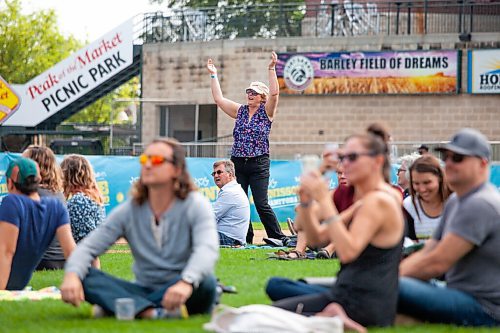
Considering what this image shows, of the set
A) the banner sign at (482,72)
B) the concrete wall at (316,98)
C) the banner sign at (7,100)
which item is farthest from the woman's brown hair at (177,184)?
the banner sign at (482,72)

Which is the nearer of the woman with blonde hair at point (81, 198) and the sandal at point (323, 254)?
the woman with blonde hair at point (81, 198)

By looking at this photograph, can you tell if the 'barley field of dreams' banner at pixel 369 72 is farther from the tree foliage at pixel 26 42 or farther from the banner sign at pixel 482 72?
the tree foliage at pixel 26 42

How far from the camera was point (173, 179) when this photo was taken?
7281 mm

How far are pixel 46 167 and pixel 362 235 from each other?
4988mm

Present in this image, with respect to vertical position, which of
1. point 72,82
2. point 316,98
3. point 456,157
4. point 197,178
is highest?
point 72,82

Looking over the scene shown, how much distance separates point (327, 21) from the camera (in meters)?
38.6

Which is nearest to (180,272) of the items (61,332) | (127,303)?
(127,303)

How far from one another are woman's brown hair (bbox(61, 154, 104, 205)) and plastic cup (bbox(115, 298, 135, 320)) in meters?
4.02

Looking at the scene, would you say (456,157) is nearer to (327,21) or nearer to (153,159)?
(153,159)

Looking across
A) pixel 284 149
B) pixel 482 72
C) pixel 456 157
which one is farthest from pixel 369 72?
pixel 456 157

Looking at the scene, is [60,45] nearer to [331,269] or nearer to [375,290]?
[331,269]

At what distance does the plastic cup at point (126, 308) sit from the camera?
24.1 feet

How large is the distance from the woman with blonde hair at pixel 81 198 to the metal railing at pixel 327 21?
1051 inches

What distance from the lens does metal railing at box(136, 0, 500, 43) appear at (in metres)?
37.8
